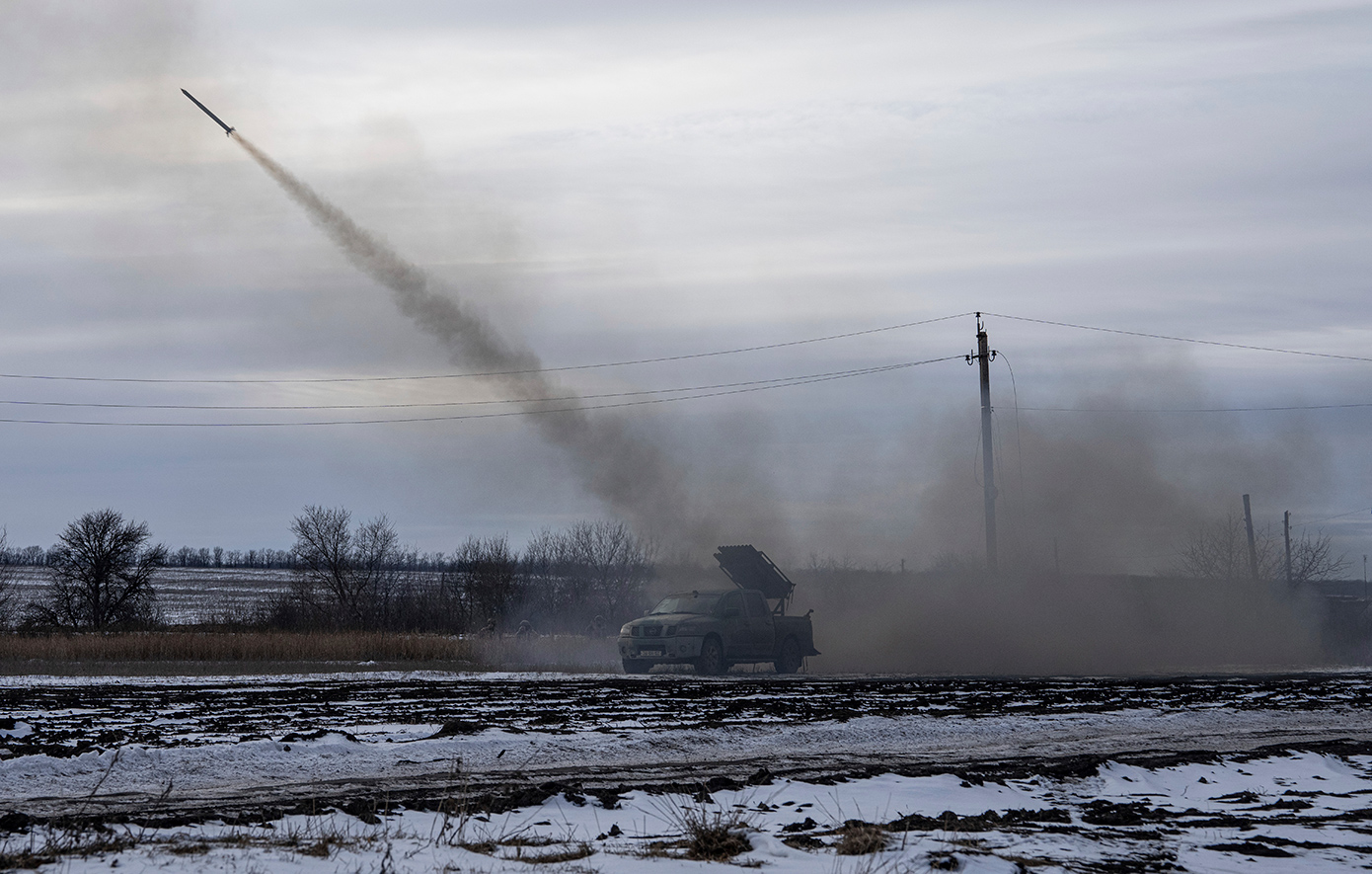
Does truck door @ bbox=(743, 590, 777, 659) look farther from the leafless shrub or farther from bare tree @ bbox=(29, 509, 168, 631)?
bare tree @ bbox=(29, 509, 168, 631)

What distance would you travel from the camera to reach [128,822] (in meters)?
7.91

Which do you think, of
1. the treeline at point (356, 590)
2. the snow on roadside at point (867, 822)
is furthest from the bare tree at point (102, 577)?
the snow on roadside at point (867, 822)

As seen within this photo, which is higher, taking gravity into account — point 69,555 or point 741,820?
point 69,555

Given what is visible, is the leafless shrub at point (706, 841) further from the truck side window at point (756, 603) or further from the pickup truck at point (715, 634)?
the truck side window at point (756, 603)

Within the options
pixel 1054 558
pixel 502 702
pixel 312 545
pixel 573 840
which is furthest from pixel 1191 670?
pixel 312 545

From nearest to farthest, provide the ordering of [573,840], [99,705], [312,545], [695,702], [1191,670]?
[573,840]
[99,705]
[695,702]
[1191,670]
[312,545]

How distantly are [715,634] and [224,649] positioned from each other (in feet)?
50.5

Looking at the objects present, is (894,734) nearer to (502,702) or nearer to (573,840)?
(502,702)

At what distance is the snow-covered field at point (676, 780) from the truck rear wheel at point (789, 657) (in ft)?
24.7

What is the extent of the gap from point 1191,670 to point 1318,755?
66.6 ft

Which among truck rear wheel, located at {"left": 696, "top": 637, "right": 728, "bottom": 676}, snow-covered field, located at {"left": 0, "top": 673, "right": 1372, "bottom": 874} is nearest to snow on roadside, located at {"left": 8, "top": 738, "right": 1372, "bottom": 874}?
snow-covered field, located at {"left": 0, "top": 673, "right": 1372, "bottom": 874}

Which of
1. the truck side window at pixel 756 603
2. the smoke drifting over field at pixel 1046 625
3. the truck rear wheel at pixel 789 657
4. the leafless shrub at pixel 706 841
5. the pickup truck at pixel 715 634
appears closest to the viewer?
the leafless shrub at pixel 706 841

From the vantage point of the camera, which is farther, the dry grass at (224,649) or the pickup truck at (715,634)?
the dry grass at (224,649)

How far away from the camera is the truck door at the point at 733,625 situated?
26.8 meters
